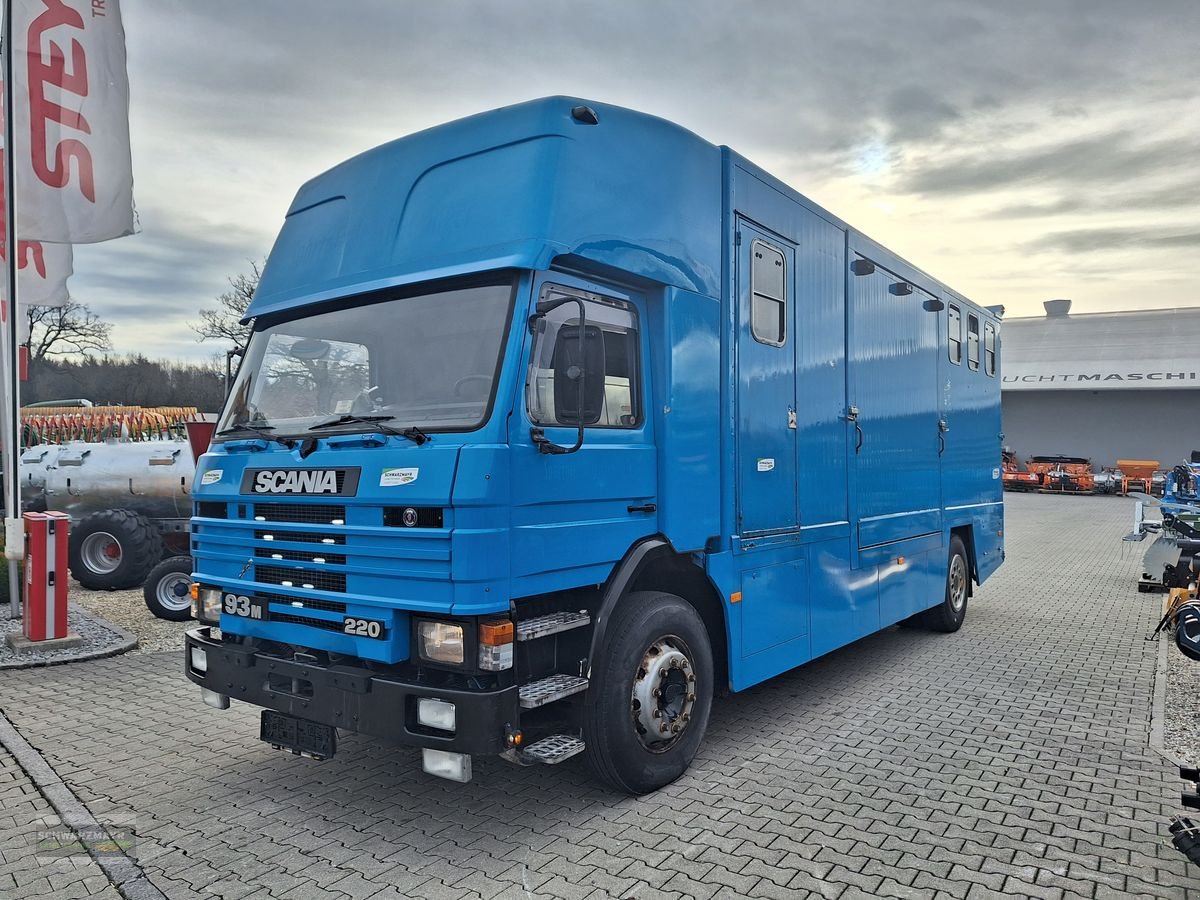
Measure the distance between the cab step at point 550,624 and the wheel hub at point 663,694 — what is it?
51 centimetres

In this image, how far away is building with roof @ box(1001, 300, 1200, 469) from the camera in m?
35.1

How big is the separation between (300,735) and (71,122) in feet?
23.1

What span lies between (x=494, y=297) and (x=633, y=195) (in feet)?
3.59

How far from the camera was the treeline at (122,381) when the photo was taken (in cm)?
3916

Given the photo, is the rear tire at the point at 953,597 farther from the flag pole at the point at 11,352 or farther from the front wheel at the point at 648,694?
the flag pole at the point at 11,352

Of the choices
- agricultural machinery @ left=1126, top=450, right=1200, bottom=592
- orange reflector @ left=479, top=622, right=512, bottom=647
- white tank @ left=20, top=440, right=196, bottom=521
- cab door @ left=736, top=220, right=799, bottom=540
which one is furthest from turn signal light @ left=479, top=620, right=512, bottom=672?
white tank @ left=20, top=440, right=196, bottom=521

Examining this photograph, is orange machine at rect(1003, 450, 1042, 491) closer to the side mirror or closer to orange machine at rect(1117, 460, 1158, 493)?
orange machine at rect(1117, 460, 1158, 493)

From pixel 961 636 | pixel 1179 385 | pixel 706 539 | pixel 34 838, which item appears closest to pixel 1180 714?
pixel 961 636

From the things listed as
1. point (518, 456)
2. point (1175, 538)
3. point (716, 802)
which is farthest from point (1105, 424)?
point (518, 456)

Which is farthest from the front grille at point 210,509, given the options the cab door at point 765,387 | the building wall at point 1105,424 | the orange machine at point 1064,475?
the building wall at point 1105,424

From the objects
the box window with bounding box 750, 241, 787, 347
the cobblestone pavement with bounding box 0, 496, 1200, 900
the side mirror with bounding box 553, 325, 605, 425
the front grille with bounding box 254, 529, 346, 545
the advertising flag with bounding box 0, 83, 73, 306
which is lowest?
the cobblestone pavement with bounding box 0, 496, 1200, 900

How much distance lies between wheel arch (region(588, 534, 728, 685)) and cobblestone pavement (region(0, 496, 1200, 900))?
0.80 meters

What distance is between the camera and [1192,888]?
3.74 meters

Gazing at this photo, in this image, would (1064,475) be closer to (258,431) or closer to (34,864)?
(258,431)
